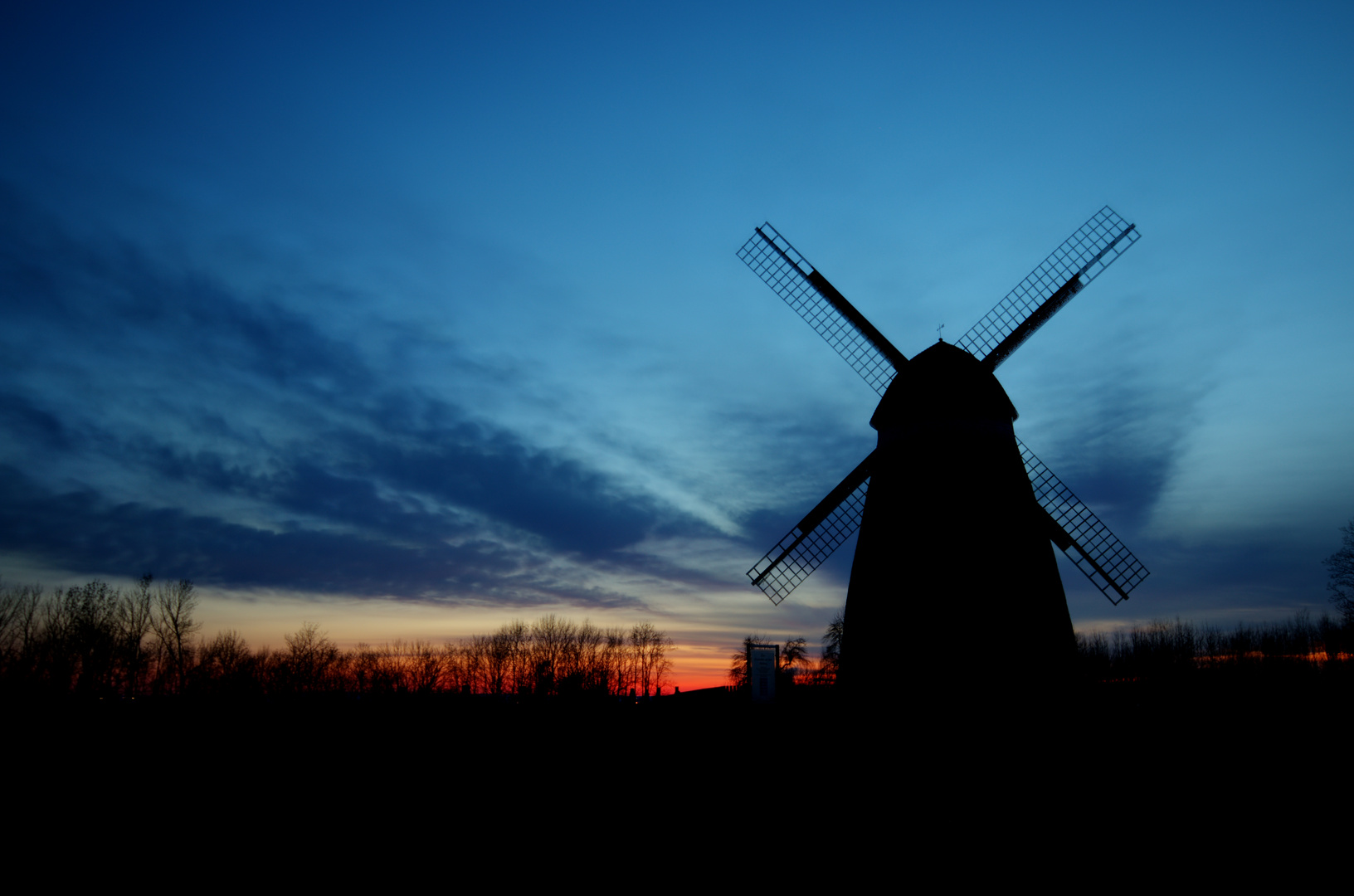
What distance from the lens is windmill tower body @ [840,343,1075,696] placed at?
1063 centimetres

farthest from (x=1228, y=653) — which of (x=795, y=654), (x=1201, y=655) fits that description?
(x=795, y=654)

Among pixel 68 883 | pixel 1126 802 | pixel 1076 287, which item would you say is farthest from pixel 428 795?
pixel 1076 287

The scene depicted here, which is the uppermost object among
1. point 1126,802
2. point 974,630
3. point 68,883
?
point 974,630

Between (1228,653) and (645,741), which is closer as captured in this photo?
(645,741)

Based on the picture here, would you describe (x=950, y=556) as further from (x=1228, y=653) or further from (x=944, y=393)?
(x=1228, y=653)

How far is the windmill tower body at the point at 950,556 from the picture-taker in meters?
10.6

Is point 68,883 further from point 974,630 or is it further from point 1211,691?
point 1211,691

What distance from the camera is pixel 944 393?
11.8m

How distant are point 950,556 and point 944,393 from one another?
8.97 ft

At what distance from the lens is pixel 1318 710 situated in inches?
1131

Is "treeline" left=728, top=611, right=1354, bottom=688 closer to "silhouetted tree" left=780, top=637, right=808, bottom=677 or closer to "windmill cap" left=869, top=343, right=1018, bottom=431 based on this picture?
"silhouetted tree" left=780, top=637, right=808, bottom=677

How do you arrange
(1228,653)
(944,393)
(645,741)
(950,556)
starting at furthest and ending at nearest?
(1228,653) < (645,741) < (944,393) < (950,556)

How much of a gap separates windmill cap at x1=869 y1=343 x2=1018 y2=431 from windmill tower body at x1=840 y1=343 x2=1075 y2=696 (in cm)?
2

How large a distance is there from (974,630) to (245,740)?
16.4 metres
